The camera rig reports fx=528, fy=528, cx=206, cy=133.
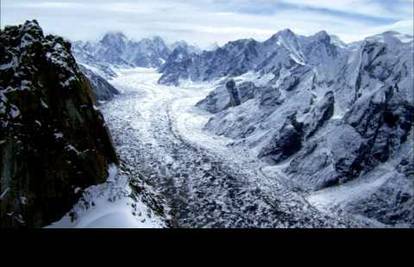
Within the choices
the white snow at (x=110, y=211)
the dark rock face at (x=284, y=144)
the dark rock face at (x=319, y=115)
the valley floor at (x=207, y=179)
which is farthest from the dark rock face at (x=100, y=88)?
the white snow at (x=110, y=211)

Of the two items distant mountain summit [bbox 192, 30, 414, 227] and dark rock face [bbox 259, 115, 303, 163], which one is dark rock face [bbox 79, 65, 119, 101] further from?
dark rock face [bbox 259, 115, 303, 163]

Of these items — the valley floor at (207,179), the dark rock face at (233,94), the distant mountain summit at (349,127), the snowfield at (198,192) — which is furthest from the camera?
the dark rock face at (233,94)

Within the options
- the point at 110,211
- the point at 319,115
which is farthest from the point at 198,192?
the point at 319,115

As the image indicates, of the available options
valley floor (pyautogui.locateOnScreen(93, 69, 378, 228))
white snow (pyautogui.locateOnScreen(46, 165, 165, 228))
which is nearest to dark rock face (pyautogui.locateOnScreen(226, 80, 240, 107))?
valley floor (pyautogui.locateOnScreen(93, 69, 378, 228))

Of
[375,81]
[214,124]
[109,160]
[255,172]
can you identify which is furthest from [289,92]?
[109,160]

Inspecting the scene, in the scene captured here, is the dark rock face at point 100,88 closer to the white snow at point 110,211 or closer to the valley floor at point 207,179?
the valley floor at point 207,179

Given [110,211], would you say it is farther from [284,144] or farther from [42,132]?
[284,144]
